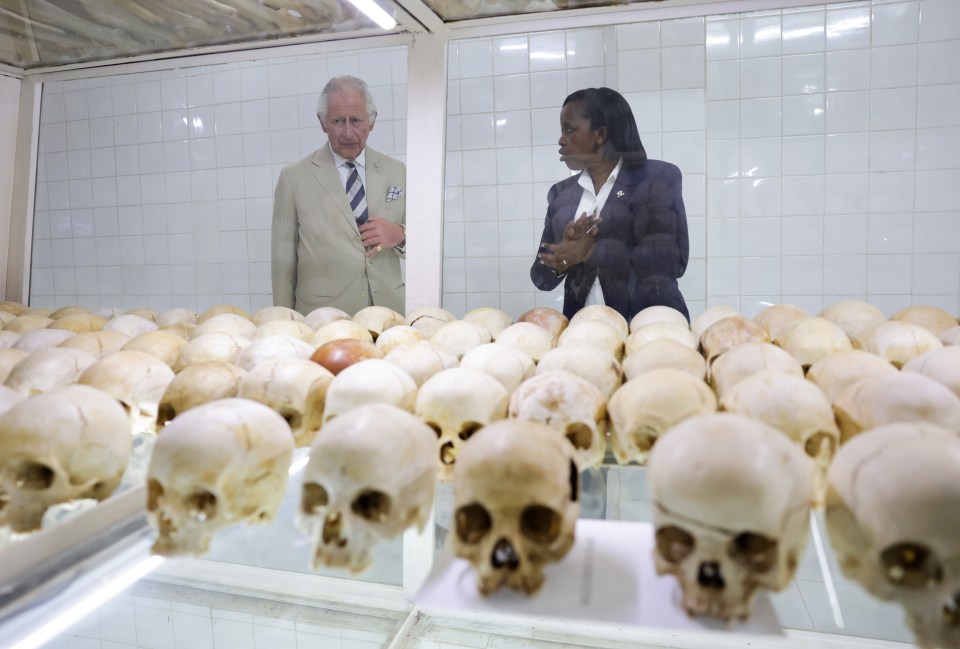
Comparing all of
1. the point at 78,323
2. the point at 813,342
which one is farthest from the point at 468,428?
the point at 78,323

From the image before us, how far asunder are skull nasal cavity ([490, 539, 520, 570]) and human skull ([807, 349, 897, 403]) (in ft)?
1.50

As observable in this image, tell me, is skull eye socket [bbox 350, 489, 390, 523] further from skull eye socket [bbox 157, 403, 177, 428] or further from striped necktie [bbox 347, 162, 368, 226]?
striped necktie [bbox 347, 162, 368, 226]

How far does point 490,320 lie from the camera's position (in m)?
1.46

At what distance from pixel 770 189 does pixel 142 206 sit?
207cm

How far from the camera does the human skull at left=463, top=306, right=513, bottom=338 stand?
56.5 inches

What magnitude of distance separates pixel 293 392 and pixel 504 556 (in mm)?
424

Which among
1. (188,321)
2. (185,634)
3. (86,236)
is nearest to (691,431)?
(185,634)

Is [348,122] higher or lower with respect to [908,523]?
higher

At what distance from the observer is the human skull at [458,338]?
1216mm

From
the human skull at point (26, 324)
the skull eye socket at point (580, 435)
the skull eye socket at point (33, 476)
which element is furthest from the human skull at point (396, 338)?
the human skull at point (26, 324)

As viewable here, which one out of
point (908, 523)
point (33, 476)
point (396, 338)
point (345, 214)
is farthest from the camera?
point (345, 214)

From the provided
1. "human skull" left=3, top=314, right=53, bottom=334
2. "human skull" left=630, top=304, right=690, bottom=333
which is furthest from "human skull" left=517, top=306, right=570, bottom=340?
"human skull" left=3, top=314, right=53, bottom=334

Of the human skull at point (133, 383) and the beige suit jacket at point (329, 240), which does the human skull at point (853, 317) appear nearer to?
the beige suit jacket at point (329, 240)

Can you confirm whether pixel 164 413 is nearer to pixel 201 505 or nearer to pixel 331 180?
Answer: pixel 201 505
